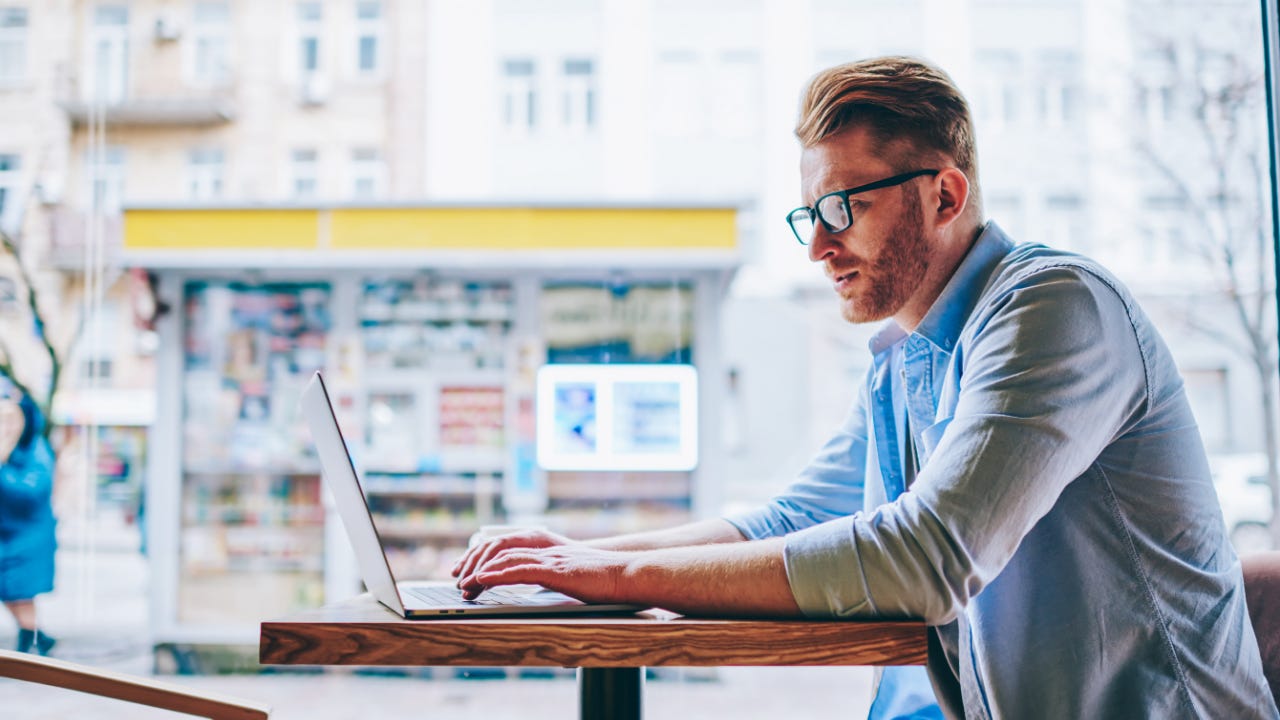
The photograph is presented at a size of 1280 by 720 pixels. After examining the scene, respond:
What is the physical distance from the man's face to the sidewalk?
3158mm

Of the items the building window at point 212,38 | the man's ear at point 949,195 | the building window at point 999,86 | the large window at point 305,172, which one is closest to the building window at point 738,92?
the building window at point 999,86

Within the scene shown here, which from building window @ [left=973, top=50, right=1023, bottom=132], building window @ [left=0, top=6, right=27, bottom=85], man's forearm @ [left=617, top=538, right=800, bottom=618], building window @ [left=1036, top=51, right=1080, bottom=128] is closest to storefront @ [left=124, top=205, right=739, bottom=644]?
building window @ [left=0, top=6, right=27, bottom=85]

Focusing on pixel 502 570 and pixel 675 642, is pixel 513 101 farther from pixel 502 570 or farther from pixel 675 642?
pixel 675 642

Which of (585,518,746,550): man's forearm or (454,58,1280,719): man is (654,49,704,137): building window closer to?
(585,518,746,550): man's forearm

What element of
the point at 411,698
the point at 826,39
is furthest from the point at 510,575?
the point at 826,39

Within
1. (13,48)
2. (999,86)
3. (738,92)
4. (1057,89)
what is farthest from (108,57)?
(1057,89)

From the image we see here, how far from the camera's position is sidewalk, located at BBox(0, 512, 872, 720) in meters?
3.92

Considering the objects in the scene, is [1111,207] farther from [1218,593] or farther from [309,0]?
[1218,593]

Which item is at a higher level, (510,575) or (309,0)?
(309,0)

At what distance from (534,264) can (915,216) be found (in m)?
3.56

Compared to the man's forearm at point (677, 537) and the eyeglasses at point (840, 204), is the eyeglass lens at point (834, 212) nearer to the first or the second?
the eyeglasses at point (840, 204)

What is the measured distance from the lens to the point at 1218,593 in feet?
3.19

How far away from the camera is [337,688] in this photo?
4.30m

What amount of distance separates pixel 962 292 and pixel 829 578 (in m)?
0.43
